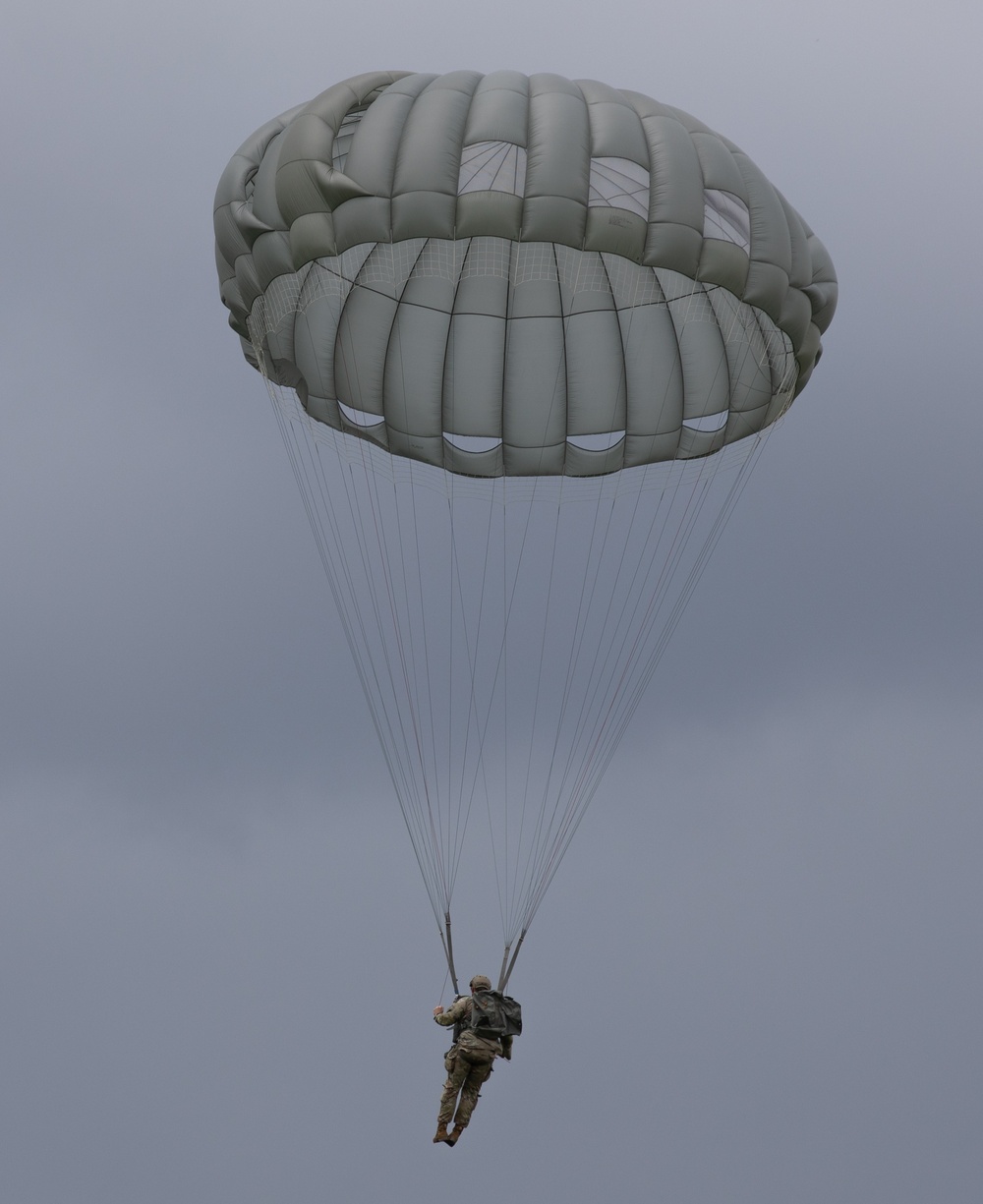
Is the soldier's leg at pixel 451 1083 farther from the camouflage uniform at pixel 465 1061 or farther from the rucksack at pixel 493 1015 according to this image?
the rucksack at pixel 493 1015

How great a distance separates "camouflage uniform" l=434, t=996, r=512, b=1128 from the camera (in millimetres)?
17078

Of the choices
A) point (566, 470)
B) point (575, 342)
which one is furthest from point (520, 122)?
point (566, 470)

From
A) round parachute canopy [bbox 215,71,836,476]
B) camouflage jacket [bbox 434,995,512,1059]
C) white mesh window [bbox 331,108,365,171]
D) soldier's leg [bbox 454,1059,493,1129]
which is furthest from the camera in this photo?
white mesh window [bbox 331,108,365,171]

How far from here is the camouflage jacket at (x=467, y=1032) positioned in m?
17.1

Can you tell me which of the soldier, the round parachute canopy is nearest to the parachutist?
the soldier

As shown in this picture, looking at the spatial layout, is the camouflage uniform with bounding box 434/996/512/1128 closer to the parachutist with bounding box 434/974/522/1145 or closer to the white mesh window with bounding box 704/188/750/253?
the parachutist with bounding box 434/974/522/1145

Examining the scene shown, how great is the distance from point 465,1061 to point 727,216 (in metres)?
7.69

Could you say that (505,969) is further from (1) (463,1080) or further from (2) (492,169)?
(2) (492,169)

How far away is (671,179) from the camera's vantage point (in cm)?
Answer: 1777

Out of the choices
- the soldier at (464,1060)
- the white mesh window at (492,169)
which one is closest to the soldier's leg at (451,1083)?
the soldier at (464,1060)

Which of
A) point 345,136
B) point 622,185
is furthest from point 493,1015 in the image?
point 345,136

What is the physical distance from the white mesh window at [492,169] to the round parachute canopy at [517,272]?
3 cm

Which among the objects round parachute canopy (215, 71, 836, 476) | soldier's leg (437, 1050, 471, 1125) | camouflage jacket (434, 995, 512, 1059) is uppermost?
round parachute canopy (215, 71, 836, 476)

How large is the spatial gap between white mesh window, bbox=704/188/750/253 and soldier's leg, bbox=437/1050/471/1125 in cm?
746
